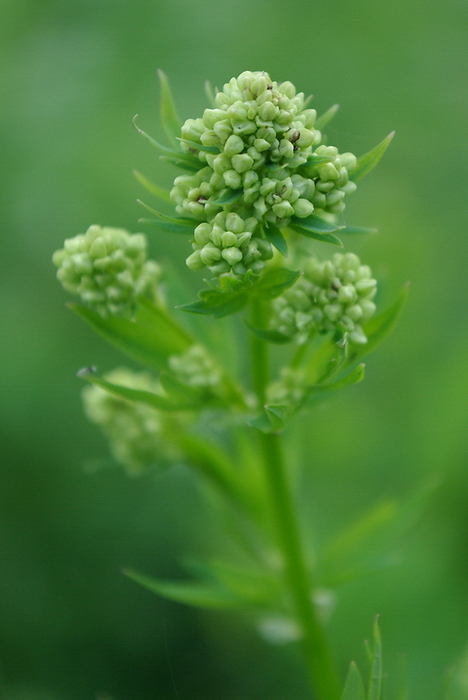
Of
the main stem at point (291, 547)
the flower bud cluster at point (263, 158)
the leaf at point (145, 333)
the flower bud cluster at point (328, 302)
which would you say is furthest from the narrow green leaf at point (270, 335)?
the leaf at point (145, 333)

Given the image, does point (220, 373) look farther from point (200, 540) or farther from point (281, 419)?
point (200, 540)

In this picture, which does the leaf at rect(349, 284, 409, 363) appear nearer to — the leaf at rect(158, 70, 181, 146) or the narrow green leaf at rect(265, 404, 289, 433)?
the narrow green leaf at rect(265, 404, 289, 433)

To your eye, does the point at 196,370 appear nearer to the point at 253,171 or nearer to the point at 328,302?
the point at 328,302

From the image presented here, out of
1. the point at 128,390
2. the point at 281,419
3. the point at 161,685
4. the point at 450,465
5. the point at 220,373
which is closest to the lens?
the point at 281,419

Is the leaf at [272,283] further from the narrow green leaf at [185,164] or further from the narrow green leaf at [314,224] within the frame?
the narrow green leaf at [185,164]

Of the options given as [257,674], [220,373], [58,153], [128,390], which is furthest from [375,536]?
[58,153]

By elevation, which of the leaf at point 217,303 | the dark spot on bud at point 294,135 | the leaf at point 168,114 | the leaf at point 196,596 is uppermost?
the leaf at point 168,114

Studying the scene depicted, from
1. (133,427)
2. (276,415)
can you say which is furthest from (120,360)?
(276,415)
